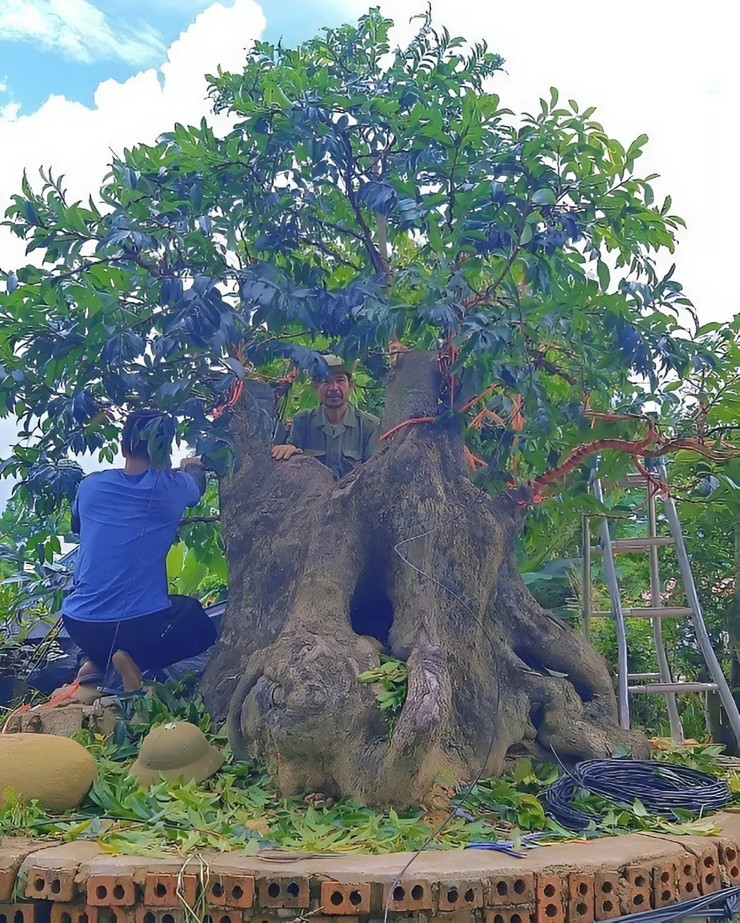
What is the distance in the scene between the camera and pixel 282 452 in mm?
6863

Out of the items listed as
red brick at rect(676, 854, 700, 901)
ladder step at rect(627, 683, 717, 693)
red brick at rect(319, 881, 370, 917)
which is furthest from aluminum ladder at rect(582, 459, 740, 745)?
red brick at rect(319, 881, 370, 917)

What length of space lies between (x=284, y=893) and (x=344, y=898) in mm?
239

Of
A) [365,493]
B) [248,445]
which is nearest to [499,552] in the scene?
[365,493]

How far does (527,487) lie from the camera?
21.2ft

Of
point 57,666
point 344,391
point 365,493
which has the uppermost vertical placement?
point 344,391

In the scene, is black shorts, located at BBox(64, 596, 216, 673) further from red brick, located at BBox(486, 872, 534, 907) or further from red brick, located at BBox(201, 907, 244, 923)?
red brick, located at BBox(486, 872, 534, 907)

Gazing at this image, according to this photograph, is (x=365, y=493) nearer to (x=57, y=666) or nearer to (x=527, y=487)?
(x=527, y=487)

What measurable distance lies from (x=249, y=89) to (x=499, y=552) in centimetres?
367

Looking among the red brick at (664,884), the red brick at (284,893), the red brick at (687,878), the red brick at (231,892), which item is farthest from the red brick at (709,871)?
the red brick at (231,892)

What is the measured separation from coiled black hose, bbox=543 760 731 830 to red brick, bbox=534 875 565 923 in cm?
80

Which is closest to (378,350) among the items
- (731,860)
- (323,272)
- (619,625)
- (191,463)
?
(323,272)

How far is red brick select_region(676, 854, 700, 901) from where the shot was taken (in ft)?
13.7

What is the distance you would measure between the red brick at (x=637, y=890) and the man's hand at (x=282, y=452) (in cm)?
374

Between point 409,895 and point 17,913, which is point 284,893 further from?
point 17,913
